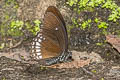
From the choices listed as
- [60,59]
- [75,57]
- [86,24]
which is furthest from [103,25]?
[60,59]

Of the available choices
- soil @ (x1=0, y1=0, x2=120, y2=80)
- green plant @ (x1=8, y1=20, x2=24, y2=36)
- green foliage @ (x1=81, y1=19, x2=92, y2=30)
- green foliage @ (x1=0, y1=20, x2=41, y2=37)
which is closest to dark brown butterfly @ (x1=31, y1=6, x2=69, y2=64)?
soil @ (x1=0, y1=0, x2=120, y2=80)

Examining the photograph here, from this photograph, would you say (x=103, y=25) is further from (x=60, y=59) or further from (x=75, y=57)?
(x=60, y=59)

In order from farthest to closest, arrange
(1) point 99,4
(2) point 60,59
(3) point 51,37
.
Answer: (1) point 99,4 < (2) point 60,59 < (3) point 51,37

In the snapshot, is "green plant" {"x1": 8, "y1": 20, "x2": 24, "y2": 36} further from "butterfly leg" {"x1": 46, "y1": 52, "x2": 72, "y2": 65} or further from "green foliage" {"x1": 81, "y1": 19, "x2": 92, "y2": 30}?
"green foliage" {"x1": 81, "y1": 19, "x2": 92, "y2": 30}

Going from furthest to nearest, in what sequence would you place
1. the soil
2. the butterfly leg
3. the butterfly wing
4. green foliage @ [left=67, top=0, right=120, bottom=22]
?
green foliage @ [left=67, top=0, right=120, bottom=22], the butterfly leg, the butterfly wing, the soil

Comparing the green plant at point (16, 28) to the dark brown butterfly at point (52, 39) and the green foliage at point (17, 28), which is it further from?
the dark brown butterfly at point (52, 39)

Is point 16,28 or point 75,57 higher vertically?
point 16,28

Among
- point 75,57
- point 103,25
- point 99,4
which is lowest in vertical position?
point 75,57

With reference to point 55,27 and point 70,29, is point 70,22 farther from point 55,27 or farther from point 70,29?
point 55,27
